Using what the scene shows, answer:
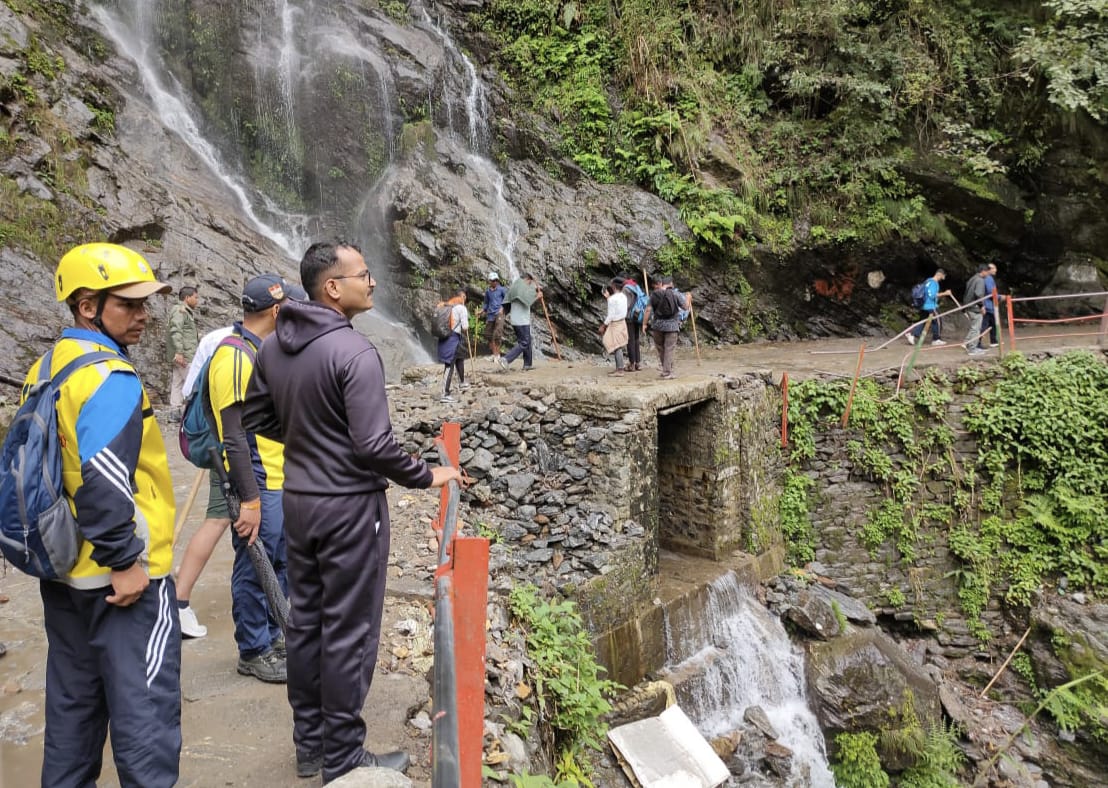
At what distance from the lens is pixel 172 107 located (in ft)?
45.9

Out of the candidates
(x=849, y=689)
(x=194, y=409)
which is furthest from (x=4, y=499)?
(x=849, y=689)

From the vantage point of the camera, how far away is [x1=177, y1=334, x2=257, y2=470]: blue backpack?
129 inches

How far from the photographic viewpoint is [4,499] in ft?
6.48

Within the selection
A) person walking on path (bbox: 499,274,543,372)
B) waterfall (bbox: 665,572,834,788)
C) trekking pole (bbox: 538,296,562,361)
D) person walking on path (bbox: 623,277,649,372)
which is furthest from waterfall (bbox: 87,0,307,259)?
waterfall (bbox: 665,572,834,788)

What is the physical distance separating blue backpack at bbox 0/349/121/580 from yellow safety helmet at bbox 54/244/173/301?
0.43 meters

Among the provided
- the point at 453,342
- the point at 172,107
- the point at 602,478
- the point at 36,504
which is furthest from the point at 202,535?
the point at 172,107

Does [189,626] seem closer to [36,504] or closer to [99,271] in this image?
[36,504]

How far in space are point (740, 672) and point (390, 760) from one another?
6.00 metres

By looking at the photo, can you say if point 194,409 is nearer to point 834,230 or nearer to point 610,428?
point 610,428

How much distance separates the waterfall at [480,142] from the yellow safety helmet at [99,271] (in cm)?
1136

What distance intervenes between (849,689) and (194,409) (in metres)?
7.73

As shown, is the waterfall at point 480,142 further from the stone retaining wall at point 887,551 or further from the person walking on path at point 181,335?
the stone retaining wall at point 887,551

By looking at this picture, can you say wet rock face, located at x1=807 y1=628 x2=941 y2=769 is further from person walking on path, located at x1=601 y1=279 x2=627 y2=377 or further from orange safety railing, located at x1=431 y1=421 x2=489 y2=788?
orange safety railing, located at x1=431 y1=421 x2=489 y2=788

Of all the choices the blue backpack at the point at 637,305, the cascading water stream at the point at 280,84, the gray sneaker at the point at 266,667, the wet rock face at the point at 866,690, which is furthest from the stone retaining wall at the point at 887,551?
the gray sneaker at the point at 266,667
